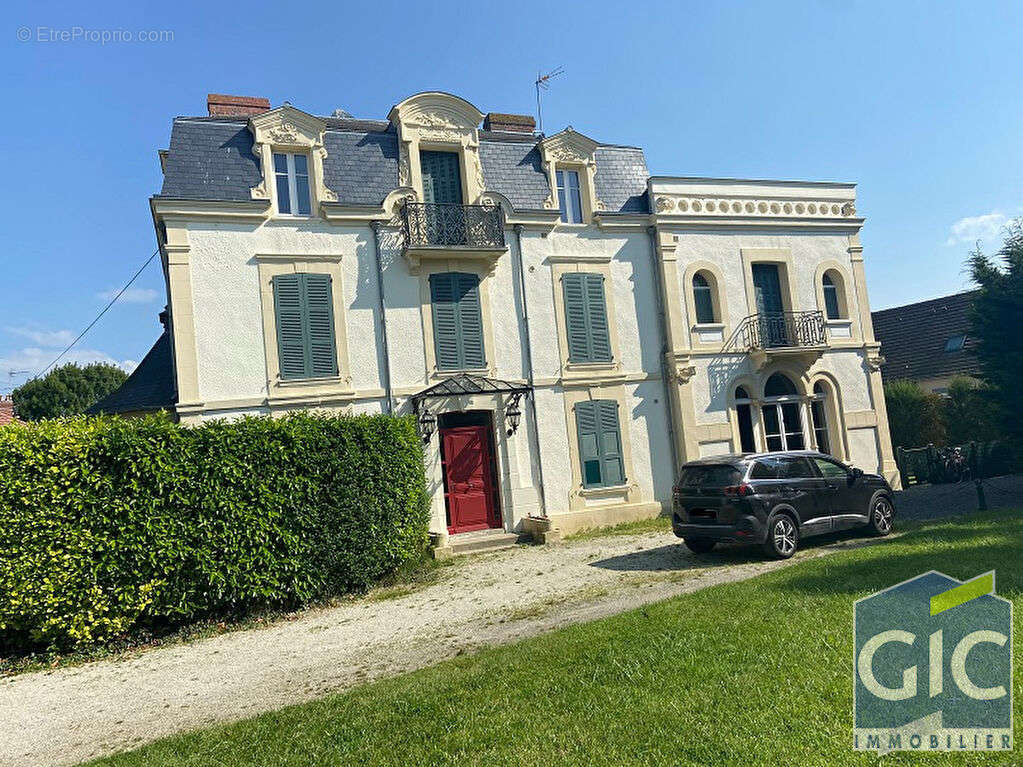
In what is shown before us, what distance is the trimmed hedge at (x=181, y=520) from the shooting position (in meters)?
7.87

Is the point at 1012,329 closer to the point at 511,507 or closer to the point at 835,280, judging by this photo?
the point at 835,280

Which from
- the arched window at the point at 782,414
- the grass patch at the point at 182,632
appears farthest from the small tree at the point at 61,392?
the arched window at the point at 782,414

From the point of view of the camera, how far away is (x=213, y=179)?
516 inches

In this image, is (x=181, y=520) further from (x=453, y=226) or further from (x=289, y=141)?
(x=289, y=141)

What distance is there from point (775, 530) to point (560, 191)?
9638 mm

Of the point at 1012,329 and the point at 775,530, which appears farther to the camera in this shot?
the point at 1012,329

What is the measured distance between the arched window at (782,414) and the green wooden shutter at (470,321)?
7.60 m

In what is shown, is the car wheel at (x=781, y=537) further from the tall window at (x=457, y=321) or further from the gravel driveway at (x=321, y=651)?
the tall window at (x=457, y=321)

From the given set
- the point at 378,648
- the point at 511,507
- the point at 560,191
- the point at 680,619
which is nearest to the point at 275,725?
the point at 378,648

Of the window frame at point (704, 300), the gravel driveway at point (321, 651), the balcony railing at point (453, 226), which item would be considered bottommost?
the gravel driveway at point (321, 651)

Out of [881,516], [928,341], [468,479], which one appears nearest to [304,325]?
[468,479]

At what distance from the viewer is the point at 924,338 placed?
91.2 ft

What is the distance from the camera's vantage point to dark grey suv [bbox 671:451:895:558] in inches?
386

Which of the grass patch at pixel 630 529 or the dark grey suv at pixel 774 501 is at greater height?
the dark grey suv at pixel 774 501
